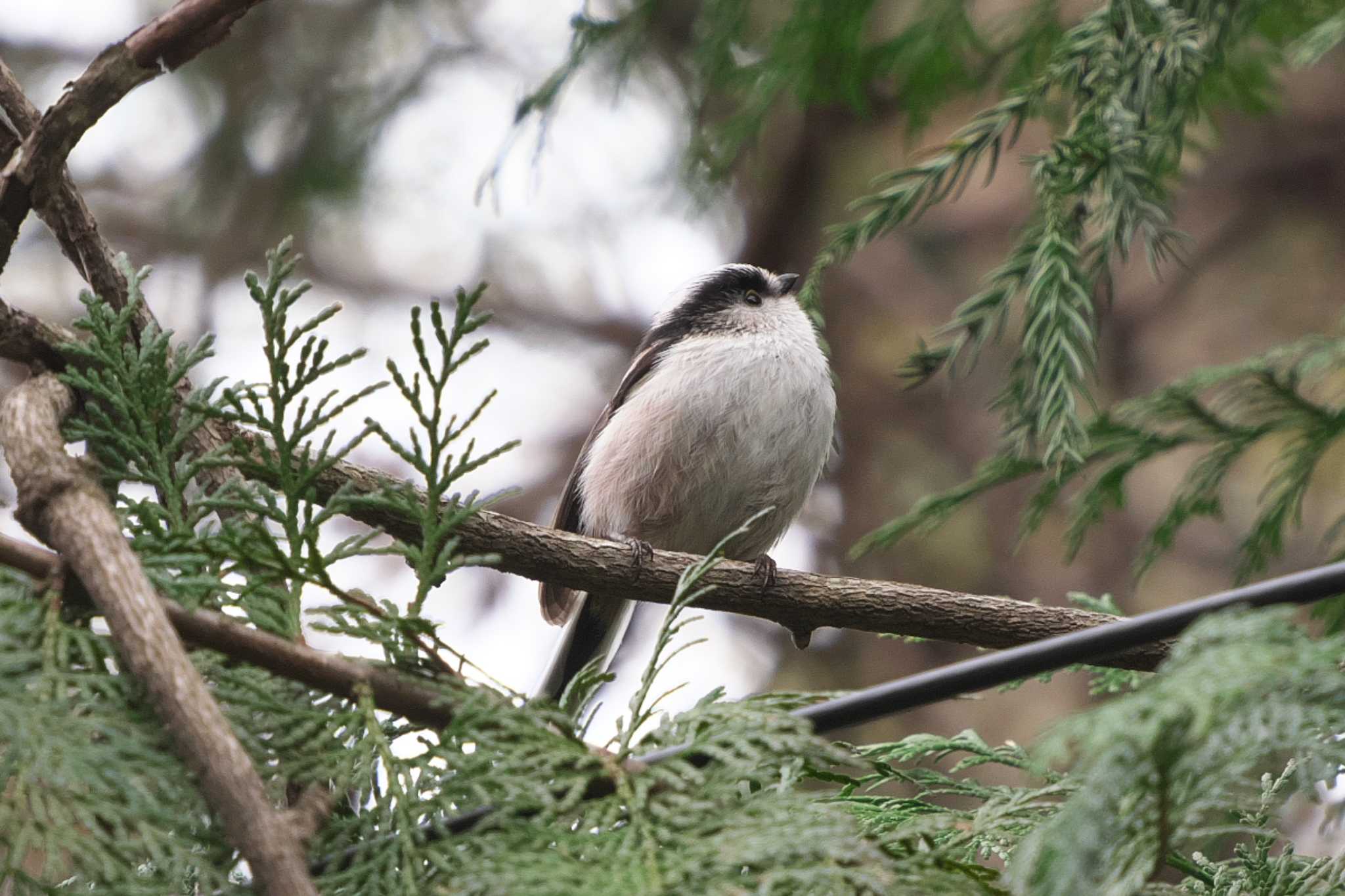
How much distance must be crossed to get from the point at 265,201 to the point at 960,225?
421 cm

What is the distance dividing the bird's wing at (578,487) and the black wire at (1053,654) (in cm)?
270

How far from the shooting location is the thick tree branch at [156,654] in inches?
42.0

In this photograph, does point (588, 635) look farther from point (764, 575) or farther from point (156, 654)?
point (156, 654)

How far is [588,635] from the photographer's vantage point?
3.99 meters

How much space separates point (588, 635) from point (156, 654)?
9.45ft

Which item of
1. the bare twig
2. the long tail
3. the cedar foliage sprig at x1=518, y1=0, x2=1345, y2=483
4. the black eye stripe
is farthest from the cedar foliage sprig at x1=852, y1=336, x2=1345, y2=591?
the bare twig

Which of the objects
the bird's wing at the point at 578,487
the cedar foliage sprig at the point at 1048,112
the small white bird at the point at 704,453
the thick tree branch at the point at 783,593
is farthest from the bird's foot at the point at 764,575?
the bird's wing at the point at 578,487

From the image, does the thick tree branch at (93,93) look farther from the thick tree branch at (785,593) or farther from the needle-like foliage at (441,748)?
the thick tree branch at (785,593)

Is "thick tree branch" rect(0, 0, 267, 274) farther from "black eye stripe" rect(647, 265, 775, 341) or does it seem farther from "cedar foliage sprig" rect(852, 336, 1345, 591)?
"black eye stripe" rect(647, 265, 775, 341)

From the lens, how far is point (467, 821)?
1.24m

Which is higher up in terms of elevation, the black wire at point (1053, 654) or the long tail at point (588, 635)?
the long tail at point (588, 635)

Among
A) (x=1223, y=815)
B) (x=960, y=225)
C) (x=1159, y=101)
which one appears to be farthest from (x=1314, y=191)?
(x=1223, y=815)

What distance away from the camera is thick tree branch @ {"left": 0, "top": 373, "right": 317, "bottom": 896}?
107 cm

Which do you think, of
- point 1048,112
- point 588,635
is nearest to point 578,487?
point 588,635
